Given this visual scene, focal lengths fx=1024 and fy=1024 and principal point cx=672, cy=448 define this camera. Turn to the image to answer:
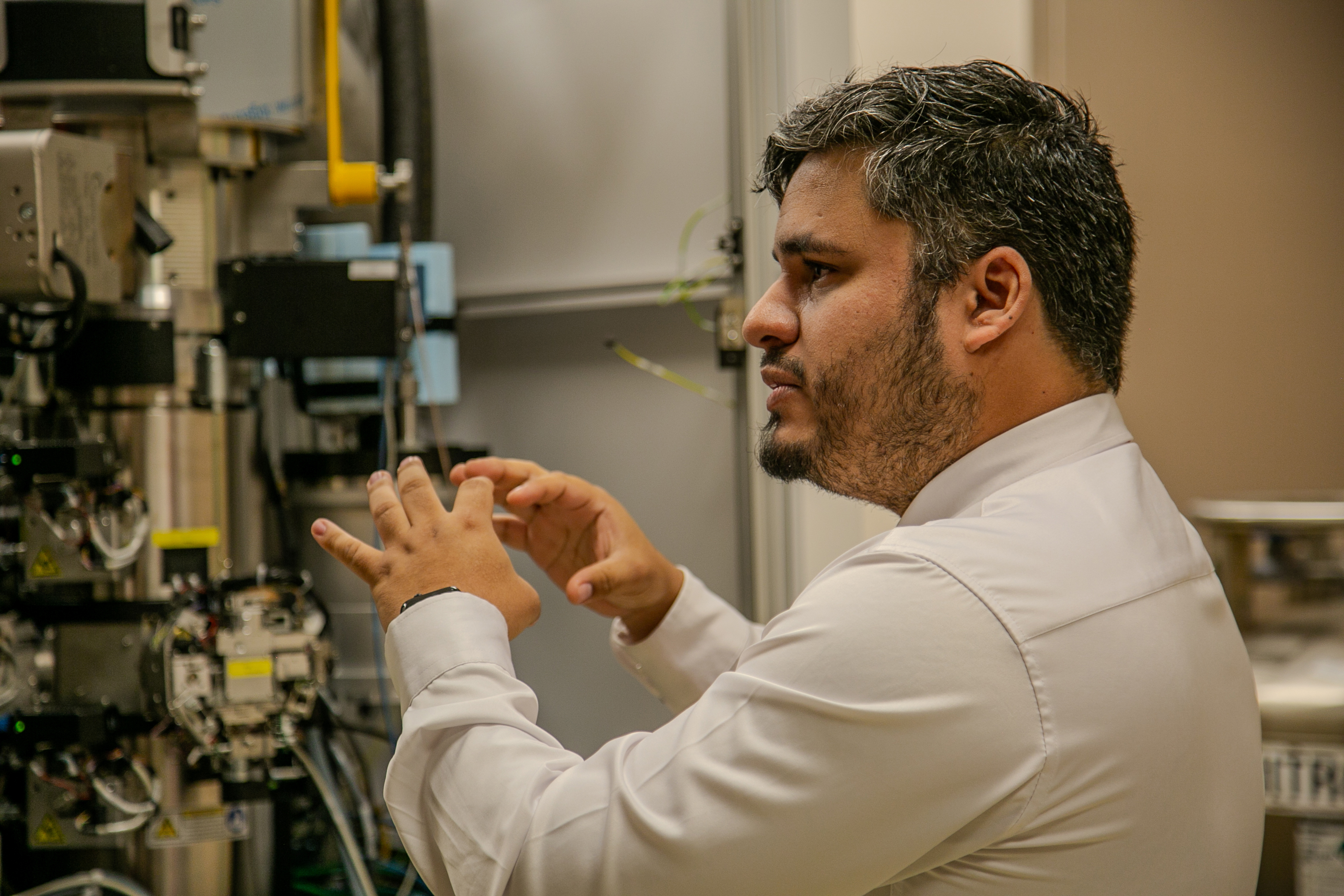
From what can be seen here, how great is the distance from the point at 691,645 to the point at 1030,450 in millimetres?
506

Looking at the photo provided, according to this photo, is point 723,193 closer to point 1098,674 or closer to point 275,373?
point 275,373

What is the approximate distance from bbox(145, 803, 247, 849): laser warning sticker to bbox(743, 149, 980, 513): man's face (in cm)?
119

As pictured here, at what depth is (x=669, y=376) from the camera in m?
2.22

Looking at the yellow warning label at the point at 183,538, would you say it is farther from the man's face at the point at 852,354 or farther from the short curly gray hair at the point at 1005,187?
the short curly gray hair at the point at 1005,187

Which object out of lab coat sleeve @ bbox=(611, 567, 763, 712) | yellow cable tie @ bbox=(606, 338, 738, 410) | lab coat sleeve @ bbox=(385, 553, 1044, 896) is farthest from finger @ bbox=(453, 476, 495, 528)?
yellow cable tie @ bbox=(606, 338, 738, 410)

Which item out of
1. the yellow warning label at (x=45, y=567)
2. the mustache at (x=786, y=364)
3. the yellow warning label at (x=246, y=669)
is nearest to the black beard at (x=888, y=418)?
the mustache at (x=786, y=364)

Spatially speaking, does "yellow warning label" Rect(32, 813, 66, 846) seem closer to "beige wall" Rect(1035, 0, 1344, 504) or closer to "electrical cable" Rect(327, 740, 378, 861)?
"electrical cable" Rect(327, 740, 378, 861)

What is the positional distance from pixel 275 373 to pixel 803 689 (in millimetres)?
1607

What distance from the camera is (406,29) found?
7.04 feet

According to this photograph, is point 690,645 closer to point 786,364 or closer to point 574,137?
point 786,364

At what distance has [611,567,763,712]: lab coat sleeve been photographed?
1.16m

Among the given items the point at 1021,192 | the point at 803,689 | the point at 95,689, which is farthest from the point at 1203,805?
the point at 95,689

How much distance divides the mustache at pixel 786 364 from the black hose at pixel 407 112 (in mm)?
1404

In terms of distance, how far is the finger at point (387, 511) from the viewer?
846mm
